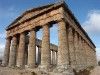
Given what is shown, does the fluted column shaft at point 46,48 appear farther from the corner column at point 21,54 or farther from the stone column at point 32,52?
the corner column at point 21,54

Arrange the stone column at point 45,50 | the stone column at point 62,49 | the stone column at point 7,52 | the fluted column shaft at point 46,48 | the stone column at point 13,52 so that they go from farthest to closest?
1. the stone column at point 7,52
2. the stone column at point 13,52
3. the fluted column shaft at point 46,48
4. the stone column at point 45,50
5. the stone column at point 62,49

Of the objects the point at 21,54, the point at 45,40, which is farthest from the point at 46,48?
the point at 21,54

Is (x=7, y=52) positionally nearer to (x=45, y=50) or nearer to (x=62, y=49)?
(x=45, y=50)

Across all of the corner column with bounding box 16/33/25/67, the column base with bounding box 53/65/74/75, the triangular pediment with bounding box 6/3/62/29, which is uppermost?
the triangular pediment with bounding box 6/3/62/29

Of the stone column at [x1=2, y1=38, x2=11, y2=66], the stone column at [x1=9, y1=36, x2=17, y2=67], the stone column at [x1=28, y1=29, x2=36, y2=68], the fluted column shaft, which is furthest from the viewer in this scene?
the stone column at [x1=2, y1=38, x2=11, y2=66]

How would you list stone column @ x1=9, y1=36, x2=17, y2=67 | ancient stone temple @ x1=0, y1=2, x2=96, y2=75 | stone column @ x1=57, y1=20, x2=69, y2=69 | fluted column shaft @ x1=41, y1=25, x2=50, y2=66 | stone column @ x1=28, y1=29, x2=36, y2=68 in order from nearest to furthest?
stone column @ x1=57, y1=20, x2=69, y2=69, ancient stone temple @ x1=0, y1=2, x2=96, y2=75, fluted column shaft @ x1=41, y1=25, x2=50, y2=66, stone column @ x1=28, y1=29, x2=36, y2=68, stone column @ x1=9, y1=36, x2=17, y2=67

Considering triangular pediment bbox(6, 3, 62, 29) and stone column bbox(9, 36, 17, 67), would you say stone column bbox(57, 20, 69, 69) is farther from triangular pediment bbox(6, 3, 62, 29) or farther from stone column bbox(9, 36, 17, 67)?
stone column bbox(9, 36, 17, 67)

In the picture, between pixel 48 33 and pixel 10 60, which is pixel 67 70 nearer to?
pixel 48 33

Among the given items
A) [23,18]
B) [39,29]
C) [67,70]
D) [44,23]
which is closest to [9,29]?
[23,18]

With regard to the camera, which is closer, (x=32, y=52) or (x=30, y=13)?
(x=32, y=52)

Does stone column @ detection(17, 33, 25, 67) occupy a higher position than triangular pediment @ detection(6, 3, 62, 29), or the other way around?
triangular pediment @ detection(6, 3, 62, 29)

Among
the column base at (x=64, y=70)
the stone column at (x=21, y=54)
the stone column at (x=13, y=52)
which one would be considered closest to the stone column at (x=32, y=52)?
the stone column at (x=21, y=54)

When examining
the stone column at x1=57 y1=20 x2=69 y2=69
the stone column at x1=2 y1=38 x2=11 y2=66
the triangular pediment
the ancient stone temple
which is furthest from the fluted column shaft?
the stone column at x1=2 y1=38 x2=11 y2=66

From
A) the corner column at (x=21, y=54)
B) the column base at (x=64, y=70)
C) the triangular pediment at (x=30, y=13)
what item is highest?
the triangular pediment at (x=30, y=13)
